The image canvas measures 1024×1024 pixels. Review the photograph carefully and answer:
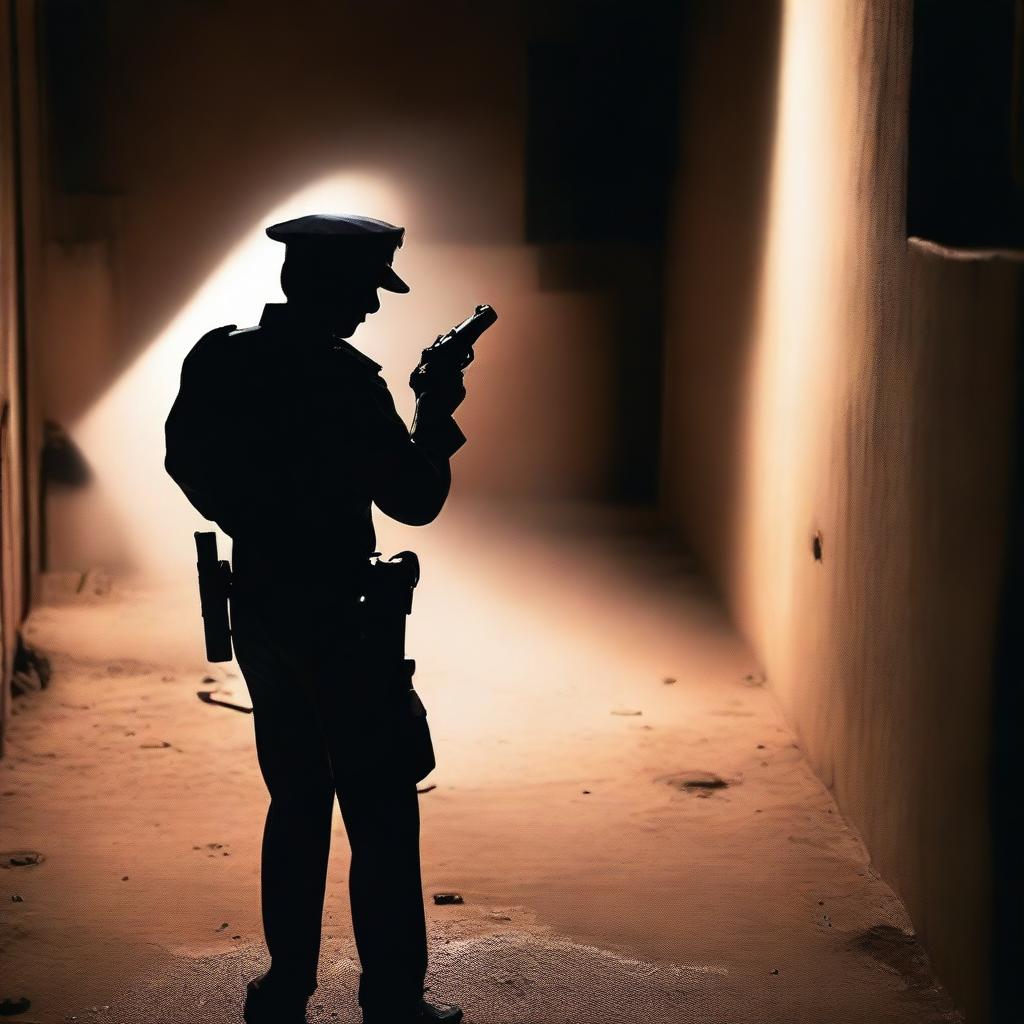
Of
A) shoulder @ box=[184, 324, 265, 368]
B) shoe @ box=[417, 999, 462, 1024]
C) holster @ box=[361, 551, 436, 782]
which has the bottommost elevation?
shoe @ box=[417, 999, 462, 1024]

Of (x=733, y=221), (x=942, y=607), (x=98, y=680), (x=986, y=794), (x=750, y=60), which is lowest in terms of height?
(x=98, y=680)

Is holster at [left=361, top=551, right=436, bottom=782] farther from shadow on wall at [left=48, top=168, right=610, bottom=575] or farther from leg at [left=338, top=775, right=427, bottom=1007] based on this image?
shadow on wall at [left=48, top=168, right=610, bottom=575]

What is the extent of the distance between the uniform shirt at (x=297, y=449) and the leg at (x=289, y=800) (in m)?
0.17

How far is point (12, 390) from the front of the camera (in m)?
7.05

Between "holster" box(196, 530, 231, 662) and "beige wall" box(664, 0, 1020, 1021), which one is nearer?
"holster" box(196, 530, 231, 662)

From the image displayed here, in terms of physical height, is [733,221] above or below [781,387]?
above

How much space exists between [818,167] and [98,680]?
3.58 metres

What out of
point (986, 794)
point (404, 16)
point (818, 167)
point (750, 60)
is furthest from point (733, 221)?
point (986, 794)

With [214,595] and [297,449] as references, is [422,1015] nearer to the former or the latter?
[214,595]

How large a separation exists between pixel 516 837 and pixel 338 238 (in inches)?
97.0

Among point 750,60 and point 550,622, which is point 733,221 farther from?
point 550,622

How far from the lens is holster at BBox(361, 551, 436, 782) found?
323cm

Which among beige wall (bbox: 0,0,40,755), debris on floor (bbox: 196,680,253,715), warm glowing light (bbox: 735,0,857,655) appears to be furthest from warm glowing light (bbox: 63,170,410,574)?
warm glowing light (bbox: 735,0,857,655)

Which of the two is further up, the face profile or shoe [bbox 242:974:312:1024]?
the face profile
